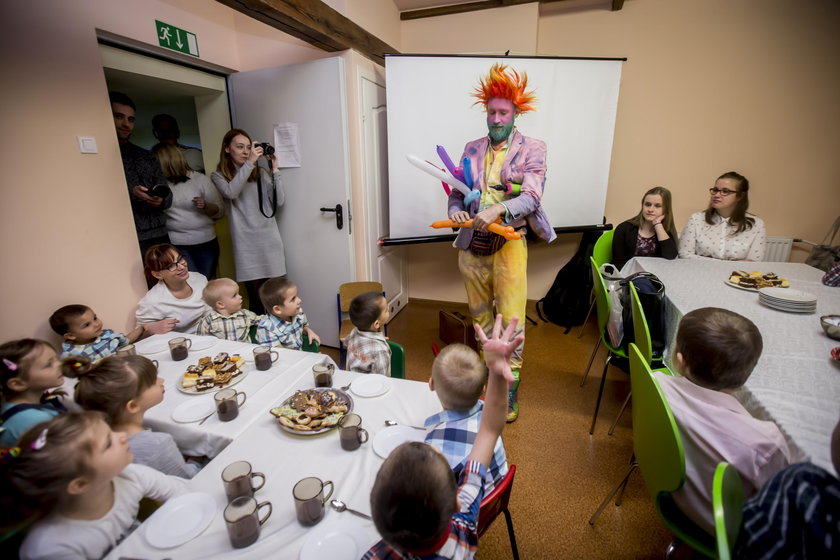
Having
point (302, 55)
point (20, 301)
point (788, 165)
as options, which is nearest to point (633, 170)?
point (788, 165)

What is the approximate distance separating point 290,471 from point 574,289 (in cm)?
285

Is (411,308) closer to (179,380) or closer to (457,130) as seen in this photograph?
(457,130)

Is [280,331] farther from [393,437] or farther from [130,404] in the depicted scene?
[393,437]

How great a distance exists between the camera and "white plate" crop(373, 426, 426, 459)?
1029mm

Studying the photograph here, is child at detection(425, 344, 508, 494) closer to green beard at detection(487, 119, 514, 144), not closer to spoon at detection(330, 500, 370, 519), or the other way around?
spoon at detection(330, 500, 370, 519)

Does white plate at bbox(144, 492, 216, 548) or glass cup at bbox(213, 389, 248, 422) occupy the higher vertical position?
glass cup at bbox(213, 389, 248, 422)

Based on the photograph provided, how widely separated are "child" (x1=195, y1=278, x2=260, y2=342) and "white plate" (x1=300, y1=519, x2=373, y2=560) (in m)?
1.33

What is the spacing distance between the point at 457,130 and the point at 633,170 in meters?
1.53

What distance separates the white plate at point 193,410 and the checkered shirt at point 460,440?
0.71m

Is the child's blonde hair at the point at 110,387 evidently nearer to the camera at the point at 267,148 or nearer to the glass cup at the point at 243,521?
the glass cup at the point at 243,521

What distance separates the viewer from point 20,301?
5.39 ft

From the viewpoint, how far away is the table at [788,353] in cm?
95

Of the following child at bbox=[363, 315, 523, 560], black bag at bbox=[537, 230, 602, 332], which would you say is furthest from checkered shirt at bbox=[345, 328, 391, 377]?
black bag at bbox=[537, 230, 602, 332]

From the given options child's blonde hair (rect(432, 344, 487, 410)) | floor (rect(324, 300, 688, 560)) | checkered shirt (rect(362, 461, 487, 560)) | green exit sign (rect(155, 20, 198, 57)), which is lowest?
floor (rect(324, 300, 688, 560))
